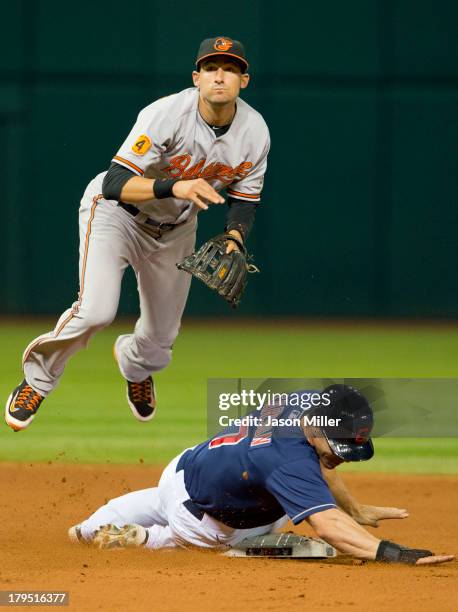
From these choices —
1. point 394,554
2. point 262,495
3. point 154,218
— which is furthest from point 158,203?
point 394,554

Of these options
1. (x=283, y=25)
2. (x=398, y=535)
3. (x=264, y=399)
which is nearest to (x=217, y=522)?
(x=264, y=399)

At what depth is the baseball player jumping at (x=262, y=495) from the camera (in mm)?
4414

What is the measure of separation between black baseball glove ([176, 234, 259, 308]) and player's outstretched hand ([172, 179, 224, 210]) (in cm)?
46

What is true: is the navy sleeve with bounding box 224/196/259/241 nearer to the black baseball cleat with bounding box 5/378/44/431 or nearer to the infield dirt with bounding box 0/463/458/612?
the black baseball cleat with bounding box 5/378/44/431

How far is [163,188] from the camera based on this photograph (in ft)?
16.2

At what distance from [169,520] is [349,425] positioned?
1.02m

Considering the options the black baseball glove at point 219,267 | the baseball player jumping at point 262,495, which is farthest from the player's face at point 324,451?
the black baseball glove at point 219,267

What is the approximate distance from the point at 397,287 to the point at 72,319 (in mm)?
9118

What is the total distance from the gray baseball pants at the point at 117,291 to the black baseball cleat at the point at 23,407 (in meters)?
0.04

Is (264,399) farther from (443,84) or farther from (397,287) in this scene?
(443,84)

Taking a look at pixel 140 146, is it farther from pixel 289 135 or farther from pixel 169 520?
pixel 289 135

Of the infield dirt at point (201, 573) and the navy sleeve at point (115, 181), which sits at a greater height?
the navy sleeve at point (115, 181)

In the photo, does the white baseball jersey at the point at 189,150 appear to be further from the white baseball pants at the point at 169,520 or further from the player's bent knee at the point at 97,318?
the white baseball pants at the point at 169,520

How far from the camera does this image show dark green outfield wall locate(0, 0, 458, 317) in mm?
14039
